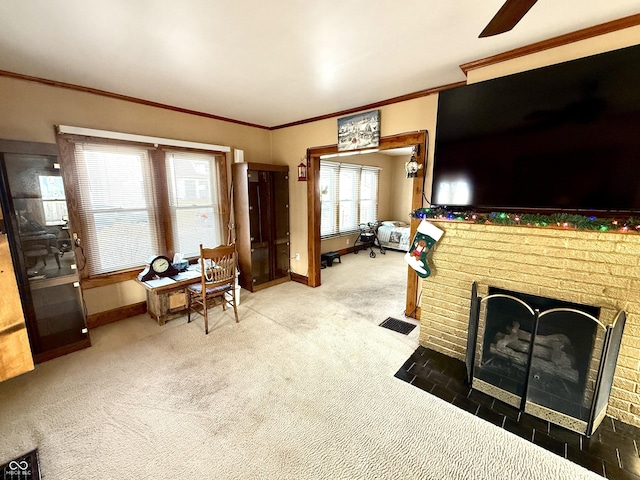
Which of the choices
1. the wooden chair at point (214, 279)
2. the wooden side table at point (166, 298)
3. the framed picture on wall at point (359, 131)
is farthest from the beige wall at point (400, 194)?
the wooden side table at point (166, 298)

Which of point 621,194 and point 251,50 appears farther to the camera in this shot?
point 251,50

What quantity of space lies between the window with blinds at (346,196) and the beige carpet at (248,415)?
3.48 meters

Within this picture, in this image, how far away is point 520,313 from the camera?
1992mm

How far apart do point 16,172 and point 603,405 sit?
4813 millimetres

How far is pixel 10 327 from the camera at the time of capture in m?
2.13

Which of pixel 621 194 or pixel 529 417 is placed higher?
pixel 621 194

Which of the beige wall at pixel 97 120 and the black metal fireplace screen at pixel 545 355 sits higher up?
the beige wall at pixel 97 120

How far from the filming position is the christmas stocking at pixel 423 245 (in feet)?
8.05

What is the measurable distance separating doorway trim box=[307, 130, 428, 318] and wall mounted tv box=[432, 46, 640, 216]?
1.94 ft

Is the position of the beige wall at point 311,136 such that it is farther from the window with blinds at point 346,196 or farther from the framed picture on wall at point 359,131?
the window with blinds at point 346,196

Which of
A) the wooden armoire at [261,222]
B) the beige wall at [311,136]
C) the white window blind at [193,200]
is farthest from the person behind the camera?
the wooden armoire at [261,222]

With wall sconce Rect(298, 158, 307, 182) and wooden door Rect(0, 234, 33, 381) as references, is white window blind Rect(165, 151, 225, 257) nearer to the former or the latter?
wall sconce Rect(298, 158, 307, 182)

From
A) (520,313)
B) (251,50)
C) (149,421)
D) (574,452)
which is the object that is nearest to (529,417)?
(574,452)

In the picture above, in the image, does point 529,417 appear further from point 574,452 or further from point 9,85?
point 9,85
